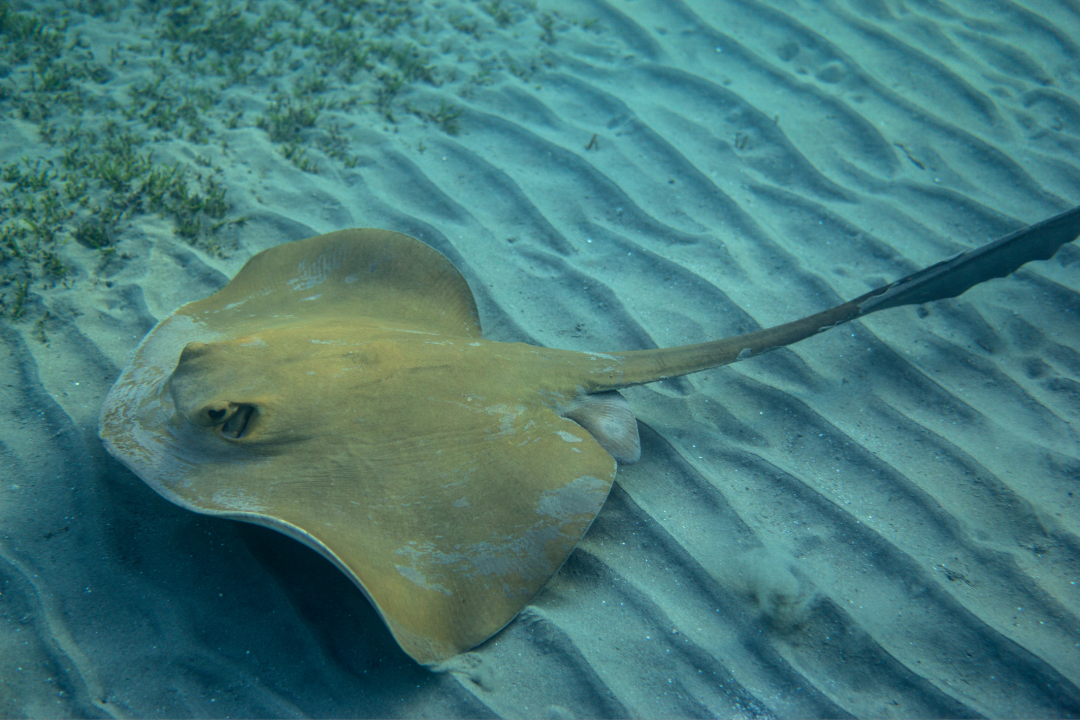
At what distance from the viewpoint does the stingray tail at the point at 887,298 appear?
2693 mm

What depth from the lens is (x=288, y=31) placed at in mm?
4996

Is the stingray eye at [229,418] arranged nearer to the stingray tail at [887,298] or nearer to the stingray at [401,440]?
the stingray at [401,440]

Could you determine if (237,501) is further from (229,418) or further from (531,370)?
(531,370)

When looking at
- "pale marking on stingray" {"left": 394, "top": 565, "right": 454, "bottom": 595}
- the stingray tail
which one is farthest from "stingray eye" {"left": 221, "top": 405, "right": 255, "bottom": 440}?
the stingray tail

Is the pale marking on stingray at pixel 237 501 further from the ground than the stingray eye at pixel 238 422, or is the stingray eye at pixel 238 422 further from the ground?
the stingray eye at pixel 238 422

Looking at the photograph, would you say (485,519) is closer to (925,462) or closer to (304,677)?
(304,677)

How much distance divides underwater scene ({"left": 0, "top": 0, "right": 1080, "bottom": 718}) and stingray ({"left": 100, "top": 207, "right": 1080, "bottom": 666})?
0.05 feet

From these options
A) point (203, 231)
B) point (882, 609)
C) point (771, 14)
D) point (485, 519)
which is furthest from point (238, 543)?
point (771, 14)

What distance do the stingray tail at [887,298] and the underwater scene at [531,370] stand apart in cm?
5

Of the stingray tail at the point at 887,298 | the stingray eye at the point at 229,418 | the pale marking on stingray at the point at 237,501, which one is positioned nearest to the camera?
the pale marking on stingray at the point at 237,501

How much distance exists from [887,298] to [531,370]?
1903 millimetres

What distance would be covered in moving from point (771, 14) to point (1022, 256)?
3.62 m

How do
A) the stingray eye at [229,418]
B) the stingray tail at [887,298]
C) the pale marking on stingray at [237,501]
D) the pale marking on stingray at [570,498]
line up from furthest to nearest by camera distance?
1. the stingray tail at [887,298]
2. the pale marking on stingray at [570,498]
3. the stingray eye at [229,418]
4. the pale marking on stingray at [237,501]

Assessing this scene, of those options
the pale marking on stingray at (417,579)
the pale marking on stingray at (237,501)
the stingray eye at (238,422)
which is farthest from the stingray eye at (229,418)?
the pale marking on stingray at (417,579)
